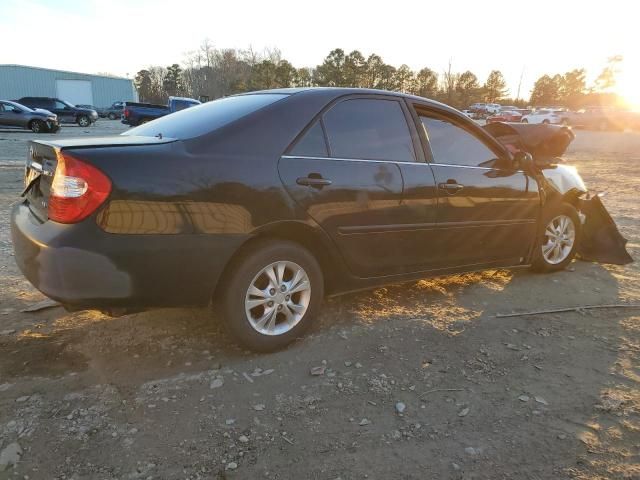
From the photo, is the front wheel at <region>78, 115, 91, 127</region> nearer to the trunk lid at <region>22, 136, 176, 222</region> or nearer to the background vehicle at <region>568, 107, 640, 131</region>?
the trunk lid at <region>22, 136, 176, 222</region>

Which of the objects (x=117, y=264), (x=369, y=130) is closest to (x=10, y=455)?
(x=117, y=264)

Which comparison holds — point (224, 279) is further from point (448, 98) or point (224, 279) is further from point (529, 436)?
point (448, 98)

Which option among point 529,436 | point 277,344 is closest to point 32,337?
point 277,344

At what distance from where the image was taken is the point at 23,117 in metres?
22.5

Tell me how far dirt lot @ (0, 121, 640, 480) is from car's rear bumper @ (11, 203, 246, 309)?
52 cm

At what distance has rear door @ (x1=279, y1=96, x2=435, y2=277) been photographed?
294 centimetres

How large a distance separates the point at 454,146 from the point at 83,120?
99.6ft

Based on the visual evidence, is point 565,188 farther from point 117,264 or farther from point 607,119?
point 607,119

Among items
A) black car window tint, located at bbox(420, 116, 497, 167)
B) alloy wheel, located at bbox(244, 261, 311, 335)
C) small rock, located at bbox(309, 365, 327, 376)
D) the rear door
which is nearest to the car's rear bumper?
alloy wheel, located at bbox(244, 261, 311, 335)

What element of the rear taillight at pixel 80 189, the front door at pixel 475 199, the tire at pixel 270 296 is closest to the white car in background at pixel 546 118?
the front door at pixel 475 199

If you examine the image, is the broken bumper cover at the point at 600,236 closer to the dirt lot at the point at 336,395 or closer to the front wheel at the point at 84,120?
the dirt lot at the point at 336,395

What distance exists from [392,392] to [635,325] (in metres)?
2.23

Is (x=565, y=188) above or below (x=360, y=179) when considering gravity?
below

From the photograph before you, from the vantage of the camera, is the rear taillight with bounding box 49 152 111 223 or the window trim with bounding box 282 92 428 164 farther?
the window trim with bounding box 282 92 428 164
